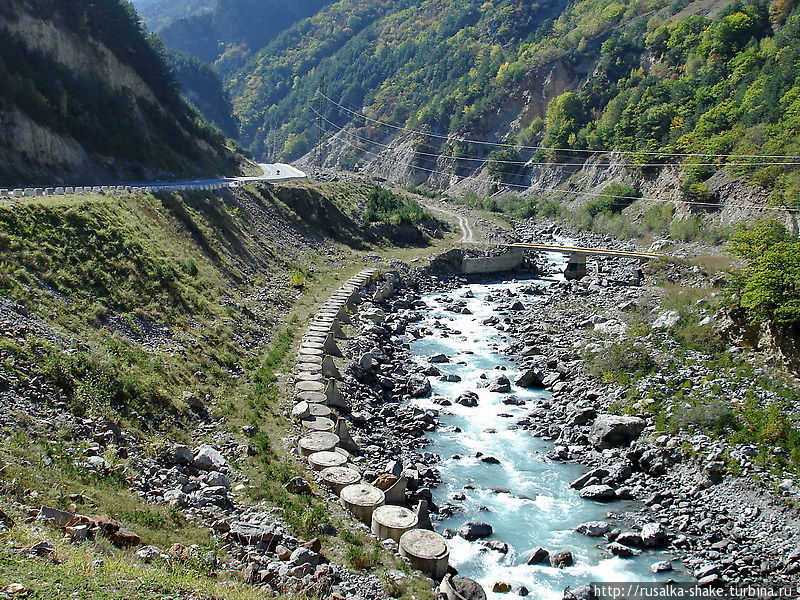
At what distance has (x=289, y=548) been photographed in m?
13.5

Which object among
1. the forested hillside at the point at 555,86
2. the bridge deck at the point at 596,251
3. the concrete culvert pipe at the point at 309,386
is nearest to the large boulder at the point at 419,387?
the concrete culvert pipe at the point at 309,386

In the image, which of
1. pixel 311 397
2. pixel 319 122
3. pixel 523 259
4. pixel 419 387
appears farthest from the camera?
pixel 319 122

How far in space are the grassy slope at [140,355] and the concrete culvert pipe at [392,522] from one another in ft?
2.65

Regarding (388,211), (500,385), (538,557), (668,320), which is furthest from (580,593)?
(388,211)

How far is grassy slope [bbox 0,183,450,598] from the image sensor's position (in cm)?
1170

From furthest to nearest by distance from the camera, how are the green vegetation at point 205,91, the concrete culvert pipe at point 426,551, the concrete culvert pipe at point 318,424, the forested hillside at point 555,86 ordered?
the green vegetation at point 205,91
the forested hillside at point 555,86
the concrete culvert pipe at point 318,424
the concrete culvert pipe at point 426,551

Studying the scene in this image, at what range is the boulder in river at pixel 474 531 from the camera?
16867mm

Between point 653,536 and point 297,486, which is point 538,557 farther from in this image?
point 297,486

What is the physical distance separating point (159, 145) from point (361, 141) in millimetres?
84781

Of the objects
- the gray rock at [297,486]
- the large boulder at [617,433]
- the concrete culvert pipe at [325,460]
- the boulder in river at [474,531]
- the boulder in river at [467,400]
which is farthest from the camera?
the boulder in river at [467,400]

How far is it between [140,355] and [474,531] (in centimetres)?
1139

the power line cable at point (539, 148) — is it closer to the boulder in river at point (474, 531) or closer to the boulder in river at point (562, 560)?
the boulder in river at point (562, 560)

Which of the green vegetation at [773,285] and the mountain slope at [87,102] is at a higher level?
the mountain slope at [87,102]

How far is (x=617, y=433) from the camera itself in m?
22.1
